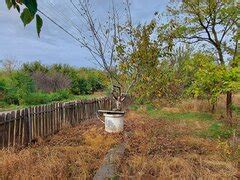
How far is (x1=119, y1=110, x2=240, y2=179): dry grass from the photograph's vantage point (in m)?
5.58

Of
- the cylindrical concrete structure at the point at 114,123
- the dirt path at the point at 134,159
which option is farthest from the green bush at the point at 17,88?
the dirt path at the point at 134,159

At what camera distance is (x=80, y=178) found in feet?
17.1

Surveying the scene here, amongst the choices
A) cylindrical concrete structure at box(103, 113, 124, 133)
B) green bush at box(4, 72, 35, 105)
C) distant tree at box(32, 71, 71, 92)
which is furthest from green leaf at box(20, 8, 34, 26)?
distant tree at box(32, 71, 71, 92)

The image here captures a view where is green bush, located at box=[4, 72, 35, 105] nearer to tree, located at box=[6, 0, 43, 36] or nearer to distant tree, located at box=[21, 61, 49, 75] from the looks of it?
distant tree, located at box=[21, 61, 49, 75]

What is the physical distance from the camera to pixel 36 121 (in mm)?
9219

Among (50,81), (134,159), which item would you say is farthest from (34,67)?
(134,159)

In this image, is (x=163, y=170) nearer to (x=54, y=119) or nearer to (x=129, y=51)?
(x=54, y=119)

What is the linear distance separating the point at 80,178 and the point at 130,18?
8131mm

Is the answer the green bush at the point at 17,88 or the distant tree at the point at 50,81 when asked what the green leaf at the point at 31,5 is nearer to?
the green bush at the point at 17,88

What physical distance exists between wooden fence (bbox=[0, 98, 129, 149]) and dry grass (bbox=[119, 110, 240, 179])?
8.52ft

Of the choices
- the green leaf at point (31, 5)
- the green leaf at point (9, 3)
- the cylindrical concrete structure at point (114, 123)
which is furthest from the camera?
the cylindrical concrete structure at point (114, 123)

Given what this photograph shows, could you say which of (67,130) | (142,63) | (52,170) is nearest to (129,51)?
(142,63)

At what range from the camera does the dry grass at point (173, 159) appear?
18.3 ft

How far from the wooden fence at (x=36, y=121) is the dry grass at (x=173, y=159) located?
8.52 ft
